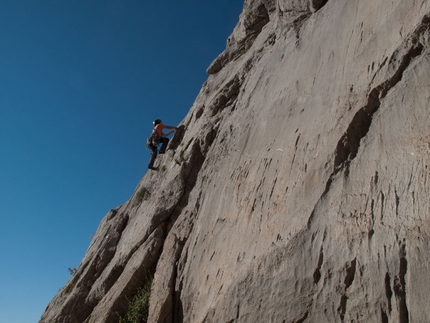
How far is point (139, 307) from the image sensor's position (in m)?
11.7

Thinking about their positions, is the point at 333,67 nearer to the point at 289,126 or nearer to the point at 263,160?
the point at 289,126

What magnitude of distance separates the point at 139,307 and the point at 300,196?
572 cm

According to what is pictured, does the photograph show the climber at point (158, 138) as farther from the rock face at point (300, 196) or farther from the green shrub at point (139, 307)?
the green shrub at point (139, 307)

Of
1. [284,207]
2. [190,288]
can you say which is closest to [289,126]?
[284,207]

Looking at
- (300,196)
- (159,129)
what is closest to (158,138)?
(159,129)

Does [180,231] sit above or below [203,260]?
above

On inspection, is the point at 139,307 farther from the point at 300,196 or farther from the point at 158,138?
the point at 158,138

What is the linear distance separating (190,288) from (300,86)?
231 inches

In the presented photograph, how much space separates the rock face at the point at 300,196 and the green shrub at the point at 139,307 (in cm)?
29

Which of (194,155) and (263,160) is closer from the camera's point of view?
(263,160)

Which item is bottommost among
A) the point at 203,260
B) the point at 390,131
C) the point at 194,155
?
the point at 203,260

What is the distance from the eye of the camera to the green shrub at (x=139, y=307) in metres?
11.6

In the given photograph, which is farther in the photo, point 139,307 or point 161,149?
point 161,149

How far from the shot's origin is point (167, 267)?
1188 centimetres
